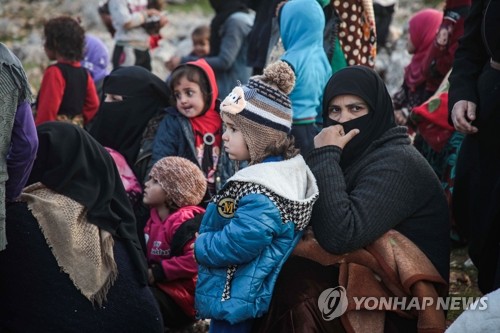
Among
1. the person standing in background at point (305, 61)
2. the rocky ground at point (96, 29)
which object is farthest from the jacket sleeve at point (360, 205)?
the rocky ground at point (96, 29)

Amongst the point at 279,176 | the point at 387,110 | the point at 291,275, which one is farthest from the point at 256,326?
the point at 387,110

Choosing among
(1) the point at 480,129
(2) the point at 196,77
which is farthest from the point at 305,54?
(1) the point at 480,129

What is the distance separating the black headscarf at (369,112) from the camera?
149 inches

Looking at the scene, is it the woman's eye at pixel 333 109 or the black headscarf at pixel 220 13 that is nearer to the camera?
the woman's eye at pixel 333 109

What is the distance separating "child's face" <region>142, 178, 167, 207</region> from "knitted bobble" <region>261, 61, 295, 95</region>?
117 cm

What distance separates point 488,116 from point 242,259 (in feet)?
4.46

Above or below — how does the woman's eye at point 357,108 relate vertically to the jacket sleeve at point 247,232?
above

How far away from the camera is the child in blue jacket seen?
3.44 meters

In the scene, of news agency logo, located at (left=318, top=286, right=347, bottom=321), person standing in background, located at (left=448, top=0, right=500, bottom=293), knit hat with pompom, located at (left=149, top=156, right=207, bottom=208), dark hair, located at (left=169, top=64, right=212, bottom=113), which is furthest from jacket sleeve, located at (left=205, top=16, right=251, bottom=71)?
news agency logo, located at (left=318, top=286, right=347, bottom=321)

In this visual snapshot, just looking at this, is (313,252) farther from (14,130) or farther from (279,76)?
(14,130)

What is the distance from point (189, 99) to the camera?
17.4 feet

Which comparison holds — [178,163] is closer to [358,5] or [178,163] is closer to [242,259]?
[242,259]

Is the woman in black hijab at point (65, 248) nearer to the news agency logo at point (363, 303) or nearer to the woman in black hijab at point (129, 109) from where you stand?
the news agency logo at point (363, 303)

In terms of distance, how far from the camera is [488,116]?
365cm
